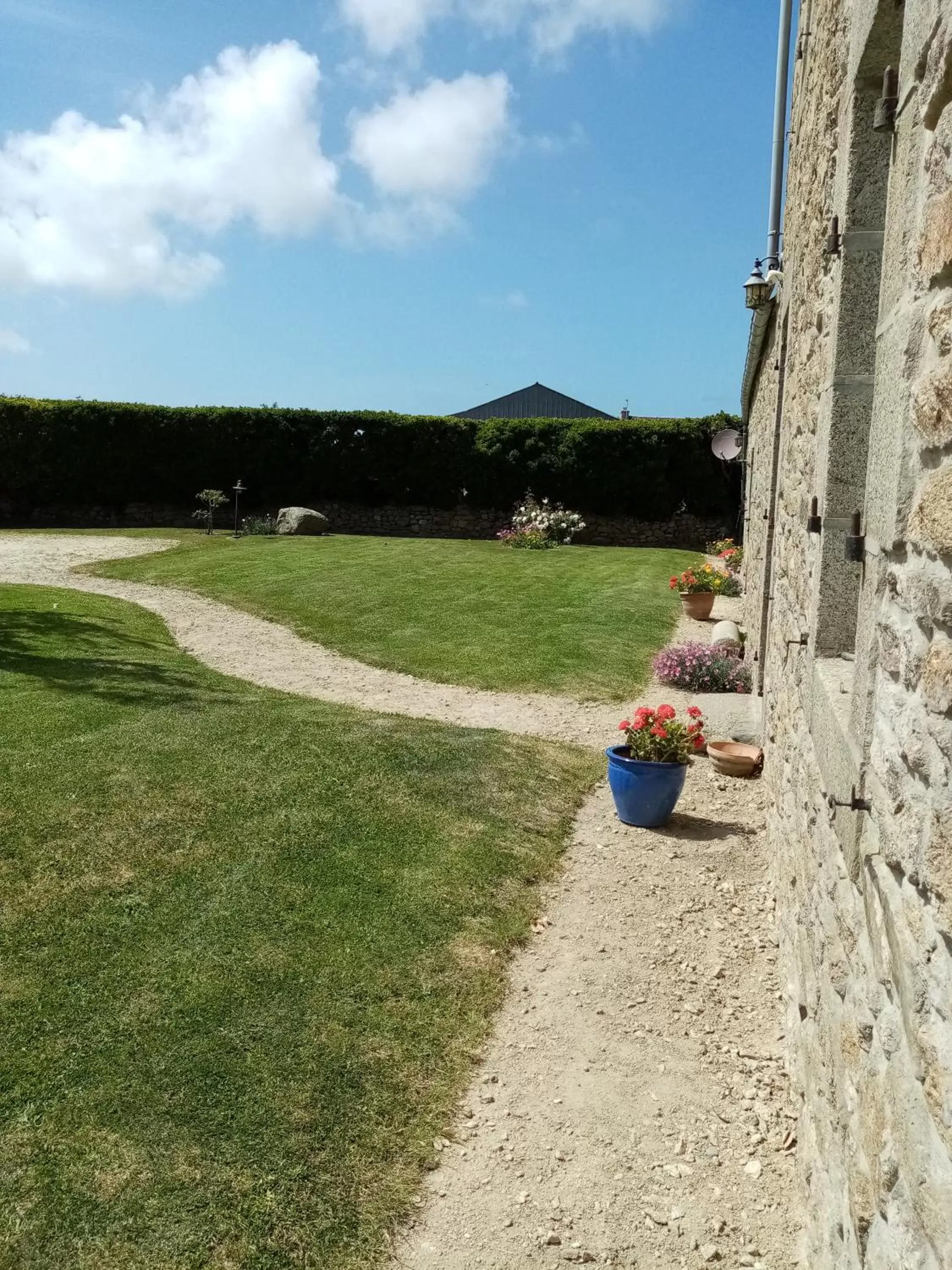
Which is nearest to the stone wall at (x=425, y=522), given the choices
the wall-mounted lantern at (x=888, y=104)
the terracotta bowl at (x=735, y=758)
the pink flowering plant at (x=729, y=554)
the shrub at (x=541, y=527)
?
the shrub at (x=541, y=527)

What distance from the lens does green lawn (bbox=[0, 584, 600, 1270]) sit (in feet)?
9.48

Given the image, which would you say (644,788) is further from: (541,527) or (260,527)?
(260,527)

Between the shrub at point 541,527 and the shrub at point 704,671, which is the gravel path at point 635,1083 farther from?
the shrub at point 541,527

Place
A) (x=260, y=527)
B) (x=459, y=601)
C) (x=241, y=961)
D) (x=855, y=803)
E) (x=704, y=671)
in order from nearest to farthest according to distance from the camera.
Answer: (x=855, y=803)
(x=241, y=961)
(x=704, y=671)
(x=459, y=601)
(x=260, y=527)

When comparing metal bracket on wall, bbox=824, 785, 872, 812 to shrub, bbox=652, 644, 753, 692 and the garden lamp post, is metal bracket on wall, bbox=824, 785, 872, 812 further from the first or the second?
the garden lamp post

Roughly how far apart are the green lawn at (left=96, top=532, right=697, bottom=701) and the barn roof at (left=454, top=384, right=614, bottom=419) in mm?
21938

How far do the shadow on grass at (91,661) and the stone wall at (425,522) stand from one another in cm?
1411

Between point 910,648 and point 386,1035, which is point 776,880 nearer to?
point 386,1035

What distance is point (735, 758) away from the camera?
7.17 m

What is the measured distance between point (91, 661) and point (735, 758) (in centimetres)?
619

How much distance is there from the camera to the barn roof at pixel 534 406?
42.2m

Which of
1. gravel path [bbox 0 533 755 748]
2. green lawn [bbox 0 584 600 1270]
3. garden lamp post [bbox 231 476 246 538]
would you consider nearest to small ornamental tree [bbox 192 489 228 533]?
garden lamp post [bbox 231 476 246 538]

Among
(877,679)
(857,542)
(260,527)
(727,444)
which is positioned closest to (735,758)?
(857,542)

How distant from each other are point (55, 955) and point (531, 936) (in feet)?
7.35
